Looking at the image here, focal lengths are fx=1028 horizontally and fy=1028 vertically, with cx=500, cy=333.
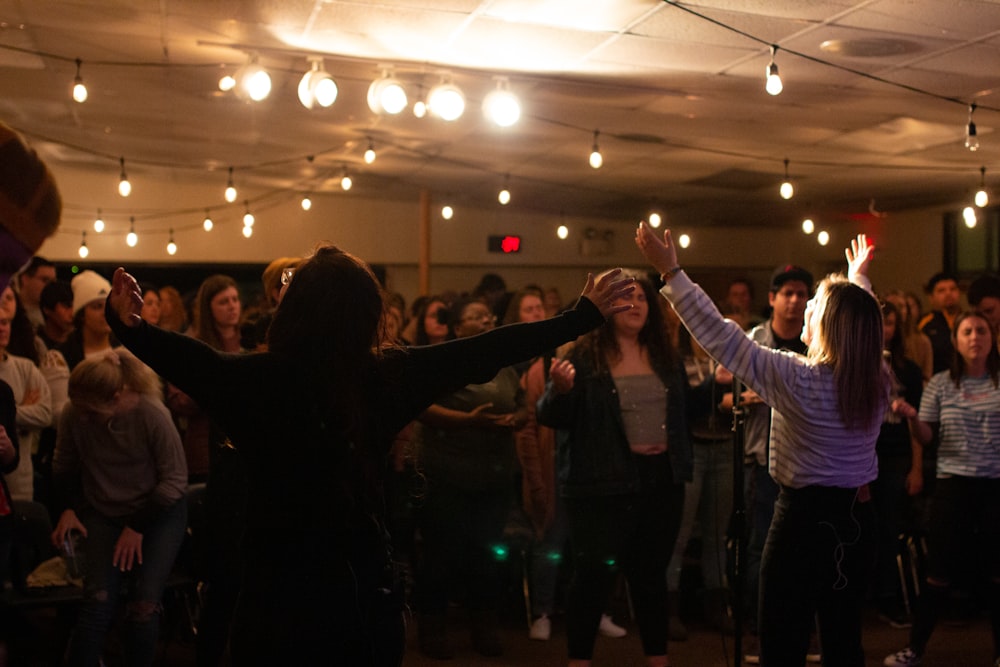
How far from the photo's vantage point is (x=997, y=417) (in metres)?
4.33

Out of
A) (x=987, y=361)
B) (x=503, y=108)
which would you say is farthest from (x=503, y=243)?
(x=987, y=361)

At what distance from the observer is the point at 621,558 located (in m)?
3.73

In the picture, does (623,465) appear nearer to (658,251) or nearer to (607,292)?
(658,251)

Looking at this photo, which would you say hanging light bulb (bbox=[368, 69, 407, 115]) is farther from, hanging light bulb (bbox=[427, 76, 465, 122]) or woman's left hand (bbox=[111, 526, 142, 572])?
woman's left hand (bbox=[111, 526, 142, 572])

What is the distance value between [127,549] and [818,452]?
232 centimetres

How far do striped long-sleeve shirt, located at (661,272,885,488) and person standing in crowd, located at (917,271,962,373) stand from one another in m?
4.29

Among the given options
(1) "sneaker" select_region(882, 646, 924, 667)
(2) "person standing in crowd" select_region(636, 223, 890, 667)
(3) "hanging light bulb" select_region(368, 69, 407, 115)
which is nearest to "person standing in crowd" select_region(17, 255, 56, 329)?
(3) "hanging light bulb" select_region(368, 69, 407, 115)

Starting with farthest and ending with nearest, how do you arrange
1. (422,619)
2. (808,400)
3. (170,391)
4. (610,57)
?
1. (610,57)
2. (422,619)
3. (170,391)
4. (808,400)

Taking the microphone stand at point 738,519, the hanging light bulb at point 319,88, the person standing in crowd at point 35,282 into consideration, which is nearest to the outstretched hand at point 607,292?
the microphone stand at point 738,519

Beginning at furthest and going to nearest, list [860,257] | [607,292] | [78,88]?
[78,88], [860,257], [607,292]

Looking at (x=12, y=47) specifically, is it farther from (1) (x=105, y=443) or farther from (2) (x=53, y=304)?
(1) (x=105, y=443)

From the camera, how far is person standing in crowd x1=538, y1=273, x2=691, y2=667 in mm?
3688

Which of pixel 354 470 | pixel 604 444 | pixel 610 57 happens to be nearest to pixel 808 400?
pixel 604 444

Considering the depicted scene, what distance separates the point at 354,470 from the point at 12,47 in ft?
17.3
